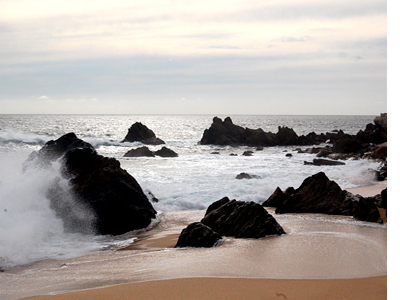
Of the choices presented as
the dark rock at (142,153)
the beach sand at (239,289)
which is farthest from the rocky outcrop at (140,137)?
the beach sand at (239,289)

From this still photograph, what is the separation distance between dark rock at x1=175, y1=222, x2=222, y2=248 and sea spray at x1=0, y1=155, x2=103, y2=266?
203 centimetres

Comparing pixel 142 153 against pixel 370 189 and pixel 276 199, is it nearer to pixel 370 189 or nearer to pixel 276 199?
pixel 370 189

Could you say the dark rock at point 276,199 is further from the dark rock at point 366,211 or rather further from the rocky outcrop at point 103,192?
the rocky outcrop at point 103,192

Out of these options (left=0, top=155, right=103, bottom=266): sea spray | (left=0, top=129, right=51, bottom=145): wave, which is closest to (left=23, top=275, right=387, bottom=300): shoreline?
(left=0, top=155, right=103, bottom=266): sea spray

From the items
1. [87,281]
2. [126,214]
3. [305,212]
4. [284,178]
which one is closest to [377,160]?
[284,178]

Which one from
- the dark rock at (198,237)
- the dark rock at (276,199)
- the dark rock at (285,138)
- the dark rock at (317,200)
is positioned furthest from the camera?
the dark rock at (285,138)

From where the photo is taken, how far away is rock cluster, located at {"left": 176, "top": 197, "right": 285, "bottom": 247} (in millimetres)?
6895

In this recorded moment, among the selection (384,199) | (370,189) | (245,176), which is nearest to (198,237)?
(384,199)

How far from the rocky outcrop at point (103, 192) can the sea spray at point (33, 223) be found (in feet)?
0.85

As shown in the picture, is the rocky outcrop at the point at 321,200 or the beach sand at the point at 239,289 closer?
the beach sand at the point at 239,289

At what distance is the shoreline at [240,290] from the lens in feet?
14.4

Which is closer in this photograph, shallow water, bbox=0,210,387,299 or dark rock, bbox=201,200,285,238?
shallow water, bbox=0,210,387,299

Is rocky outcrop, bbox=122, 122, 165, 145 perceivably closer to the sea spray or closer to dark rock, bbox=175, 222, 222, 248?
the sea spray

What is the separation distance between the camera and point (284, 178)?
55.0ft
